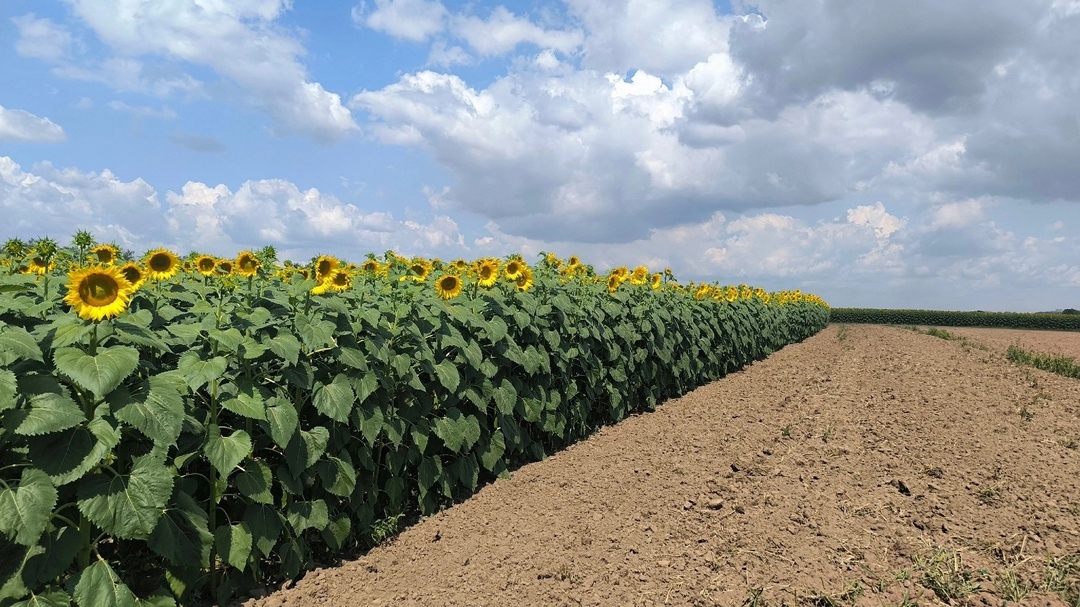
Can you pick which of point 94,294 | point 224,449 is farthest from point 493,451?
point 94,294

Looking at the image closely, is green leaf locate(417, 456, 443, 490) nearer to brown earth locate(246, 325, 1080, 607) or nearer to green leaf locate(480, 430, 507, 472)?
brown earth locate(246, 325, 1080, 607)

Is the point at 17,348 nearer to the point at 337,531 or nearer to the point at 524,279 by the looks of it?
the point at 337,531

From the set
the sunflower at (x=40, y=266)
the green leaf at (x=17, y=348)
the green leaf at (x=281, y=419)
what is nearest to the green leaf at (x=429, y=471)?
the green leaf at (x=281, y=419)

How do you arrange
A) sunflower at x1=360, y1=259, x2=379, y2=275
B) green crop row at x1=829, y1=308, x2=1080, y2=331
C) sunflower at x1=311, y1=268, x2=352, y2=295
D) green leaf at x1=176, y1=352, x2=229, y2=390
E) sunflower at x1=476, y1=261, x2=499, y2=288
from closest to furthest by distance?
1. green leaf at x1=176, y1=352, x2=229, y2=390
2. sunflower at x1=311, y1=268, x2=352, y2=295
3. sunflower at x1=476, y1=261, x2=499, y2=288
4. sunflower at x1=360, y1=259, x2=379, y2=275
5. green crop row at x1=829, y1=308, x2=1080, y2=331

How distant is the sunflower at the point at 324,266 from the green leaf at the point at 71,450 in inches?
73.8

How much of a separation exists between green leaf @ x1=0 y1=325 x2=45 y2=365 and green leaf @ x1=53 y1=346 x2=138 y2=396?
0.29 ft

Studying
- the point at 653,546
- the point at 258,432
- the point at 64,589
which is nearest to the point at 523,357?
the point at 653,546

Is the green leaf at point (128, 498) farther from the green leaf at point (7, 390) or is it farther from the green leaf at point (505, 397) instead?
the green leaf at point (505, 397)

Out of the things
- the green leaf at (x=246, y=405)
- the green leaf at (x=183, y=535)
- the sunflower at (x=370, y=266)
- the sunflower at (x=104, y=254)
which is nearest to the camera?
the green leaf at (x=183, y=535)

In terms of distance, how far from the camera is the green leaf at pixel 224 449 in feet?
11.2

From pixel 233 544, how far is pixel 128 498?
2.82 ft

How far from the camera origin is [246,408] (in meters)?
3.53

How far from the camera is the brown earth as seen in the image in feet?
13.0

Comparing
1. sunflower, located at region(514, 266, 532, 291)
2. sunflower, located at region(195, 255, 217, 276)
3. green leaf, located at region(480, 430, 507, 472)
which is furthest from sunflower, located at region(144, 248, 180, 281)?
sunflower, located at region(514, 266, 532, 291)
